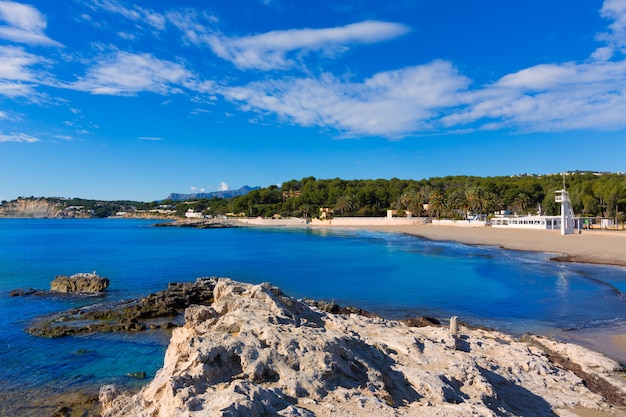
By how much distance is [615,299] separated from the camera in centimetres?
2167

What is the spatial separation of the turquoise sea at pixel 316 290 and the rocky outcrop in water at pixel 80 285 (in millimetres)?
922

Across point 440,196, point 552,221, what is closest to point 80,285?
point 552,221

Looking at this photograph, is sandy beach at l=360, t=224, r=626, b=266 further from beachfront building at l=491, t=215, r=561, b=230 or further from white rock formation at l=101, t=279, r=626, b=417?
white rock formation at l=101, t=279, r=626, b=417

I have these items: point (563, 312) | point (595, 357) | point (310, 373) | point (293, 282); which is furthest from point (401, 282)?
point (310, 373)

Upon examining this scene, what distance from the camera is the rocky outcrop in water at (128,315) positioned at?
57.0 ft

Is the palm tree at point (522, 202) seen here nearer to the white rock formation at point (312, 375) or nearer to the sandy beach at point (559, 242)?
the sandy beach at point (559, 242)

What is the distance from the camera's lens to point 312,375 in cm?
670

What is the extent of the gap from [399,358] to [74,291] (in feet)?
78.4

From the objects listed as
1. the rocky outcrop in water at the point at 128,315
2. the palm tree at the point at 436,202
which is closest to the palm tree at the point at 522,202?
the palm tree at the point at 436,202

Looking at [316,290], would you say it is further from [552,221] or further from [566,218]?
[552,221]

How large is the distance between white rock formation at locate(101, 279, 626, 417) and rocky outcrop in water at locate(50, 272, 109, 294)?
758 inches

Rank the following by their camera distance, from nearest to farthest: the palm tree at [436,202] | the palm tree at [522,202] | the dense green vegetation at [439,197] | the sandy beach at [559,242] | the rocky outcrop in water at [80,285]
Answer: the rocky outcrop in water at [80,285], the sandy beach at [559,242], the dense green vegetation at [439,197], the palm tree at [522,202], the palm tree at [436,202]

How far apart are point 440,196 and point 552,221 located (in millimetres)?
41134

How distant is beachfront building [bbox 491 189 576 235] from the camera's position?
2172 inches
